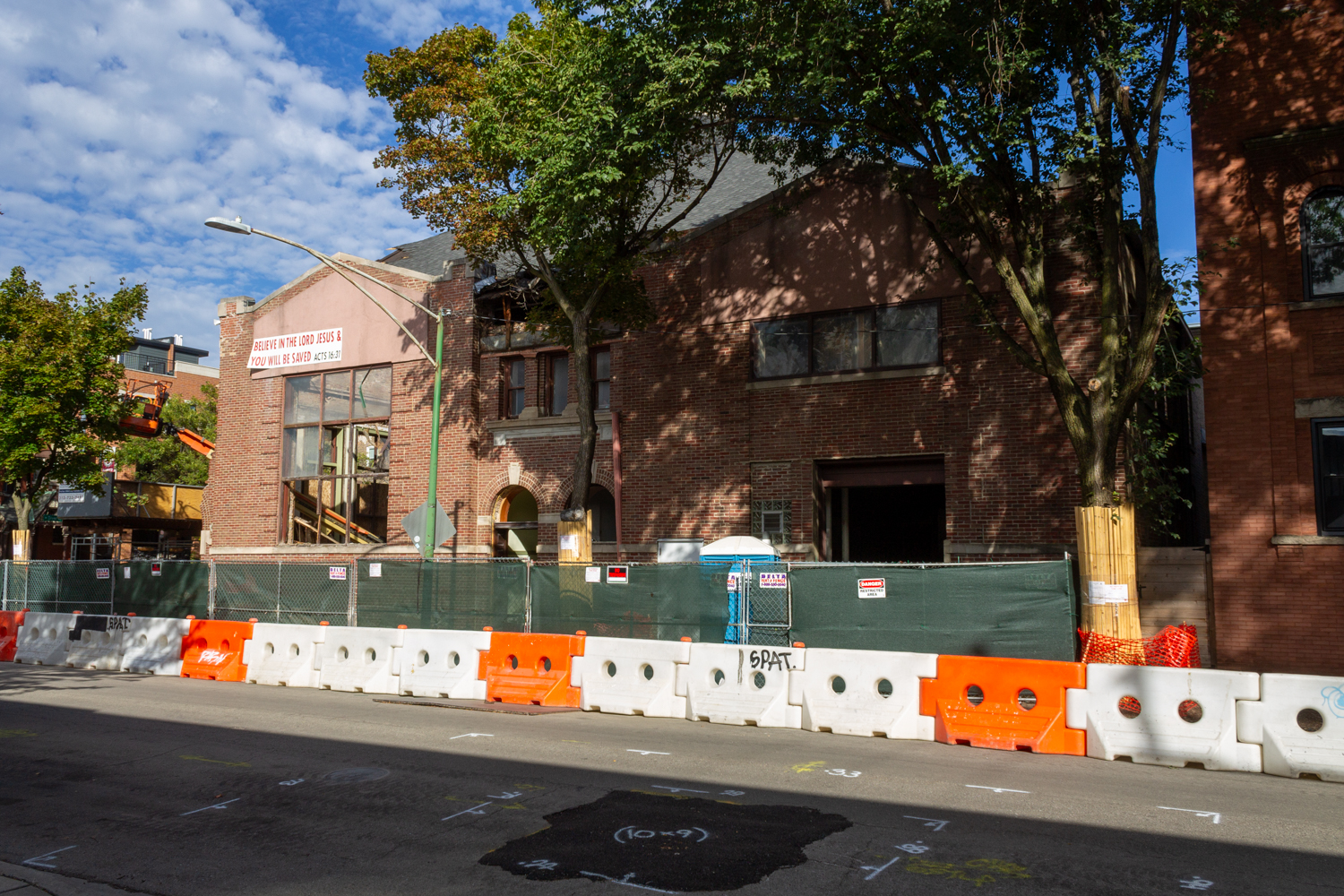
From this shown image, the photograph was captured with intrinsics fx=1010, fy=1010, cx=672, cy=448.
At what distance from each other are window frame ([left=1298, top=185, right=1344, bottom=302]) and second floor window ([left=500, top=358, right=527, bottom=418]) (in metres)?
16.5

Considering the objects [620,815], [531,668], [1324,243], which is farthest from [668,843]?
[1324,243]

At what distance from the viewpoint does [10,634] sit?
20.3 meters

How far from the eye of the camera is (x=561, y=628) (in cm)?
1767

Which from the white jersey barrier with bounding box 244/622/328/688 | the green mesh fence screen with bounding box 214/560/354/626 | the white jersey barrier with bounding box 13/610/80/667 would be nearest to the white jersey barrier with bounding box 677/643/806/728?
the white jersey barrier with bounding box 244/622/328/688

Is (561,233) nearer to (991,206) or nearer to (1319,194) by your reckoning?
(991,206)

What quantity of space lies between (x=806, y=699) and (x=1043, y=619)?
419cm

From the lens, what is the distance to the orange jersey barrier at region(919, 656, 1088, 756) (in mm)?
10180

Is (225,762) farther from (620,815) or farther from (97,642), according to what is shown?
(97,642)

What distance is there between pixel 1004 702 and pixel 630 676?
4.66 m

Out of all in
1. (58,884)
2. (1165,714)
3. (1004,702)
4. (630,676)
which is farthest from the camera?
(630,676)

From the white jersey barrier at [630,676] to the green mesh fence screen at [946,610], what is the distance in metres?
3.24

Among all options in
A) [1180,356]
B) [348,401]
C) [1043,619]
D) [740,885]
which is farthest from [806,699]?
[348,401]

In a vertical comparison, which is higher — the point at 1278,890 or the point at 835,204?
the point at 835,204

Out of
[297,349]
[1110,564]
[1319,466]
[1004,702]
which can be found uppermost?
[297,349]
